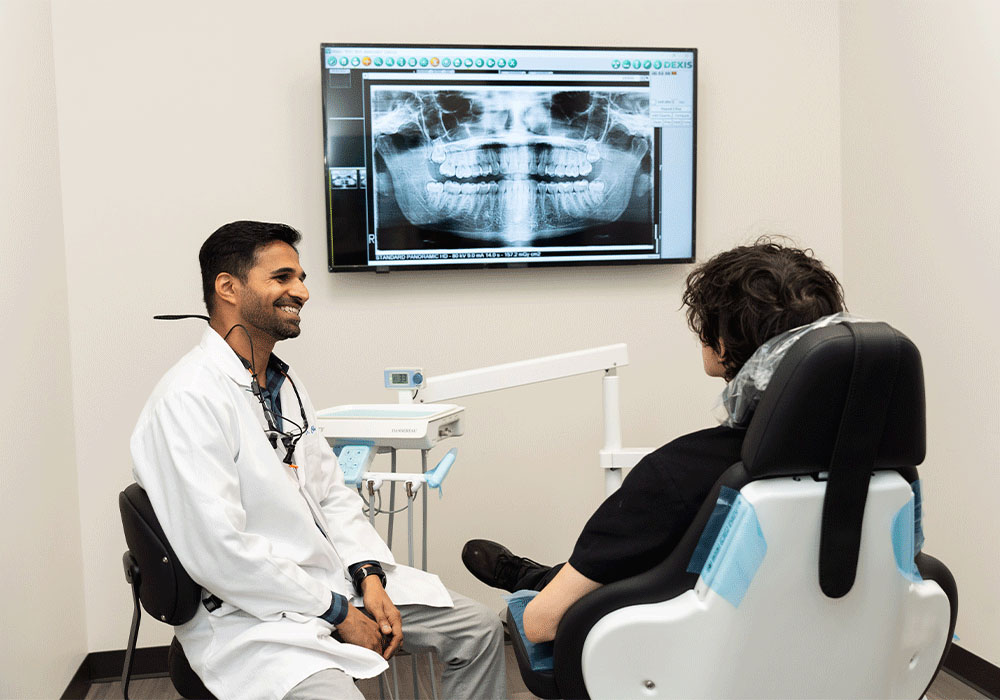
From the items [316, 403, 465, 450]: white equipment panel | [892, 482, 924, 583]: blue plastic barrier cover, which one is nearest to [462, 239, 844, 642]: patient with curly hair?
[892, 482, 924, 583]: blue plastic barrier cover

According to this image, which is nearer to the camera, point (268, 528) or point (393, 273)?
point (268, 528)

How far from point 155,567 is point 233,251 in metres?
0.67

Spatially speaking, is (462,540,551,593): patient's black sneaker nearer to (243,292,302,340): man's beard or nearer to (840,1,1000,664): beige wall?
(243,292,302,340): man's beard

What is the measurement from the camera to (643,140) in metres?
2.93

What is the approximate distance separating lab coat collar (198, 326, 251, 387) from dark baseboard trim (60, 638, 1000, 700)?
4.59 feet

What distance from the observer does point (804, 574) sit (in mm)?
1244

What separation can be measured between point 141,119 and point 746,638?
2362 millimetres

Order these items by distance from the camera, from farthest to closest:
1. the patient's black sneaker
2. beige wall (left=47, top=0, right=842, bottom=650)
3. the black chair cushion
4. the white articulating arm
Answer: beige wall (left=47, top=0, right=842, bottom=650) → the white articulating arm → the patient's black sneaker → the black chair cushion

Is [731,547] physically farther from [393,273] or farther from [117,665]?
[117,665]

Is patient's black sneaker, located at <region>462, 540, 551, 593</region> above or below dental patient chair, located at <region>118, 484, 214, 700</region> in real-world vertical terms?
below

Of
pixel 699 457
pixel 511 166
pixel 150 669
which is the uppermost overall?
pixel 511 166

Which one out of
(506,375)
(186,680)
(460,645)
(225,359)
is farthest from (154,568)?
(506,375)

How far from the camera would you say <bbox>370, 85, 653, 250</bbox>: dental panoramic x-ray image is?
9.22 feet

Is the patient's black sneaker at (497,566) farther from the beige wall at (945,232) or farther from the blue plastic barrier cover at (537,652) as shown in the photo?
the beige wall at (945,232)
